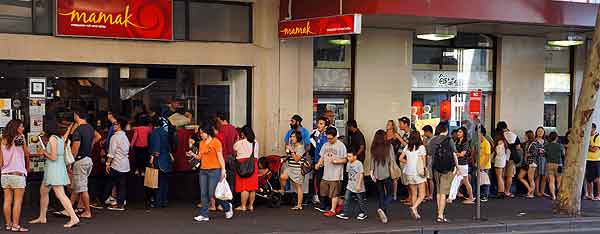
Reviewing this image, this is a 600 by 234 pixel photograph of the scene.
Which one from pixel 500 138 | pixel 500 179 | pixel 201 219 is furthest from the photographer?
pixel 500 179

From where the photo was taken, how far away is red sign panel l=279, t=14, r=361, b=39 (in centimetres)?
1400

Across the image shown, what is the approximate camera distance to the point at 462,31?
1836 centimetres

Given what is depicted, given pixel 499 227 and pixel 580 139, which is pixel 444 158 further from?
pixel 580 139

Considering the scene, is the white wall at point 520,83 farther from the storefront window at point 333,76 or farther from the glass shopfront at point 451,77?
the storefront window at point 333,76

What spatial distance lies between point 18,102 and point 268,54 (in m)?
4.96

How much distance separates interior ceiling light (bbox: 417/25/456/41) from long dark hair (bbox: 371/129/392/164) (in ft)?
12.6

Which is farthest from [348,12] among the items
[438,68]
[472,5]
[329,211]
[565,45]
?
[565,45]

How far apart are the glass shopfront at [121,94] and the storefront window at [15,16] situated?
0.62 m

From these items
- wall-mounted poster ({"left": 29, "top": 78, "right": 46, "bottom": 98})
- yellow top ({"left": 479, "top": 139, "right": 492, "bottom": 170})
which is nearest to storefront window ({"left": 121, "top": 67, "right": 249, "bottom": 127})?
wall-mounted poster ({"left": 29, "top": 78, "right": 46, "bottom": 98})

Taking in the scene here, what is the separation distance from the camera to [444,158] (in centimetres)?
1384

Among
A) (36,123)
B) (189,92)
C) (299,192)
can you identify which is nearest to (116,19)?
(189,92)

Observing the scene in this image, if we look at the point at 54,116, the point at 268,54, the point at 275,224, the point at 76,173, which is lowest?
the point at 275,224

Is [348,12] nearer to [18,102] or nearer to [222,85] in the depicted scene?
[222,85]

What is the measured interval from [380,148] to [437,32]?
3.99 meters
